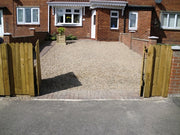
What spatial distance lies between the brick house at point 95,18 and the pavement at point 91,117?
47.9 ft

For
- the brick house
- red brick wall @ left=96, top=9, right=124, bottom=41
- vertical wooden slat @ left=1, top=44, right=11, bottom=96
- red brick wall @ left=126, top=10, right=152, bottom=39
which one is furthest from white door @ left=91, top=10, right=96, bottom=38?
vertical wooden slat @ left=1, top=44, right=11, bottom=96

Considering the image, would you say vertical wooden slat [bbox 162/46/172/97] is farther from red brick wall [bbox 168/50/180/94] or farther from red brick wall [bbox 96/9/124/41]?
red brick wall [bbox 96/9/124/41]

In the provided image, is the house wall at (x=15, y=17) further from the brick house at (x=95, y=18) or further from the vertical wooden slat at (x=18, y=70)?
the vertical wooden slat at (x=18, y=70)

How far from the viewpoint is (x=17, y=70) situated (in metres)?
6.20

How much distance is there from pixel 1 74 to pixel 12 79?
32cm

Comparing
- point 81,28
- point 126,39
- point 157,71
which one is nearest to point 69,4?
point 81,28

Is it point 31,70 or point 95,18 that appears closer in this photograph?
point 31,70

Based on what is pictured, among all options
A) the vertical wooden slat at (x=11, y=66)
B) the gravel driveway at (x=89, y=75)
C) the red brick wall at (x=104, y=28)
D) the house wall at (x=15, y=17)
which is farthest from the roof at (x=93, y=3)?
the vertical wooden slat at (x=11, y=66)

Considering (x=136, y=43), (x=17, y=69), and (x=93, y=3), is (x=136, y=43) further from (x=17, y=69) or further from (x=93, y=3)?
(x=17, y=69)

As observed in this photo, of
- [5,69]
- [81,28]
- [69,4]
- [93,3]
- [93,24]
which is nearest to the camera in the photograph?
[5,69]

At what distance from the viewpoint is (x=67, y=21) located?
70.9 ft

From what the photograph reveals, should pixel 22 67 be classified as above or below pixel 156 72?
above

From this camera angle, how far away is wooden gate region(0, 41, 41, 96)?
6.12m

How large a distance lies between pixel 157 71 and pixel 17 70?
3923 mm
